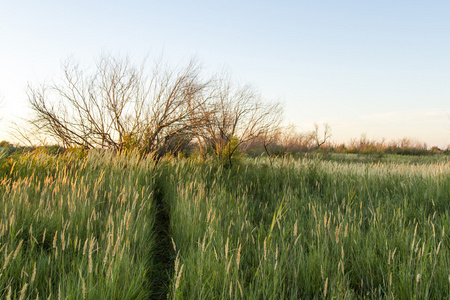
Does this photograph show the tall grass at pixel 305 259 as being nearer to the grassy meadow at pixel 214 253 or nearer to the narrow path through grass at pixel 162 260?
the grassy meadow at pixel 214 253

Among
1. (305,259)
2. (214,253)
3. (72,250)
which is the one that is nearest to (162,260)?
(72,250)

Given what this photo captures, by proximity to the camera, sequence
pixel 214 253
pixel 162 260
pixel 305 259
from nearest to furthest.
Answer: pixel 214 253
pixel 305 259
pixel 162 260

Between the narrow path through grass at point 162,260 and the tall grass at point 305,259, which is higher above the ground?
the tall grass at point 305,259

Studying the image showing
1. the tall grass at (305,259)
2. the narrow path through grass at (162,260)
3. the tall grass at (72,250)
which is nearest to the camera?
the tall grass at (72,250)

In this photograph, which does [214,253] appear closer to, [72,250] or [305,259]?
[305,259]

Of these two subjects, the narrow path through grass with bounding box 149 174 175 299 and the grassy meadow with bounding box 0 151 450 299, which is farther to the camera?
the narrow path through grass with bounding box 149 174 175 299

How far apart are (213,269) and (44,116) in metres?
9.84

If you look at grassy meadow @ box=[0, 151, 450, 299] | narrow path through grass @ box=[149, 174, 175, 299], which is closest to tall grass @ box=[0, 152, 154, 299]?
grassy meadow @ box=[0, 151, 450, 299]

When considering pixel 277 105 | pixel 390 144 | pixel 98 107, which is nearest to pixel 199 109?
pixel 98 107

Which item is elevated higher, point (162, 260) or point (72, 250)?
point (72, 250)

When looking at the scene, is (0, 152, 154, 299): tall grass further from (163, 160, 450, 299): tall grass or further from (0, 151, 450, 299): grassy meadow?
(163, 160, 450, 299): tall grass

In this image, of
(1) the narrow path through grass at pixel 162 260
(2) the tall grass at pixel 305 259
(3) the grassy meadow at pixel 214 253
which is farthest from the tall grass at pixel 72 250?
(2) the tall grass at pixel 305 259

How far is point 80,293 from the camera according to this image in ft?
5.48

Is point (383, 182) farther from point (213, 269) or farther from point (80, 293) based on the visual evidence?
point (80, 293)
